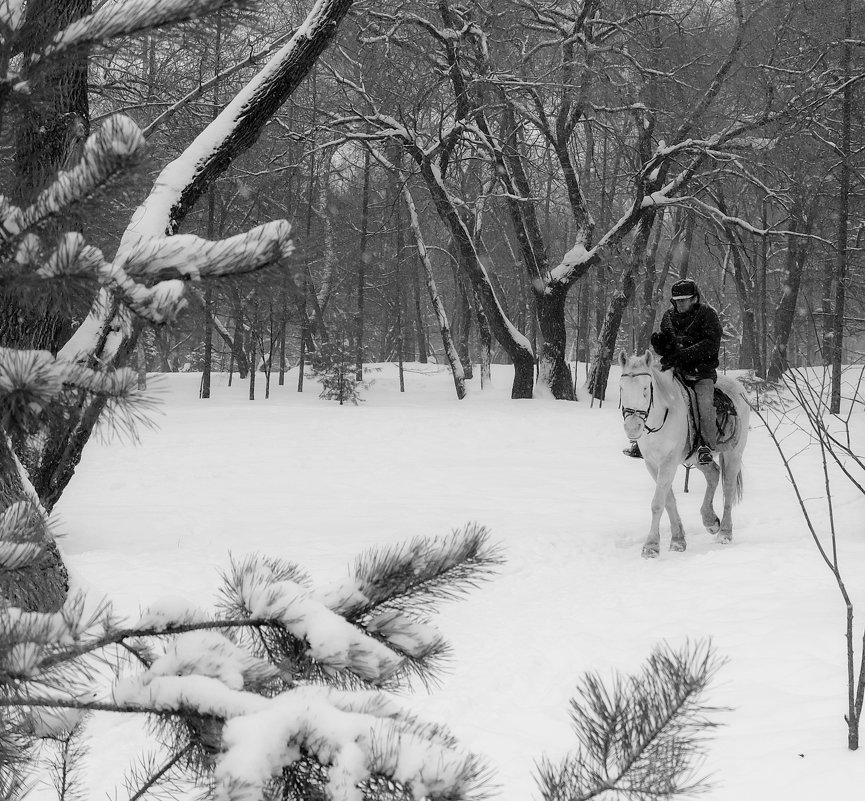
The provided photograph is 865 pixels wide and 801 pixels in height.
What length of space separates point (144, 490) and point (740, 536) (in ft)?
28.2

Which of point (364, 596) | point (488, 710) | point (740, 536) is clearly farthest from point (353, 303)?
point (364, 596)

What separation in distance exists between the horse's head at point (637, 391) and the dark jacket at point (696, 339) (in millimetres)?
942

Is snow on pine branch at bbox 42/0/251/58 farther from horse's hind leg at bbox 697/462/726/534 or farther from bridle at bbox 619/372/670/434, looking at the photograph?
horse's hind leg at bbox 697/462/726/534

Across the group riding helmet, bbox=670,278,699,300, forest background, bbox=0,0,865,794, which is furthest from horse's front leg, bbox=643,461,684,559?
forest background, bbox=0,0,865,794

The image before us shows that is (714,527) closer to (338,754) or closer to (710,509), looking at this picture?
(710,509)

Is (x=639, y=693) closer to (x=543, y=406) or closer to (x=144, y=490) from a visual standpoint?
(x=144, y=490)

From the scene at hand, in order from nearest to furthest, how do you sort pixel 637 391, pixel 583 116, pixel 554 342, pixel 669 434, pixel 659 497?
pixel 637 391, pixel 669 434, pixel 659 497, pixel 583 116, pixel 554 342

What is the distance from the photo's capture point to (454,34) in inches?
766

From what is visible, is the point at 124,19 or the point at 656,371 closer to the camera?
the point at 124,19

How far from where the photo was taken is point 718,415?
9664 millimetres

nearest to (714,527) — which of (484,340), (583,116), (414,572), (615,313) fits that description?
(414,572)

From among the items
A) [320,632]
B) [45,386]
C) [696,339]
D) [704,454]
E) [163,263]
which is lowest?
[704,454]

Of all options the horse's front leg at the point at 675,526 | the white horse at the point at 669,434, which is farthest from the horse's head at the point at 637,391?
the horse's front leg at the point at 675,526

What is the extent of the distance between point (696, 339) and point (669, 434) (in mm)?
1149
